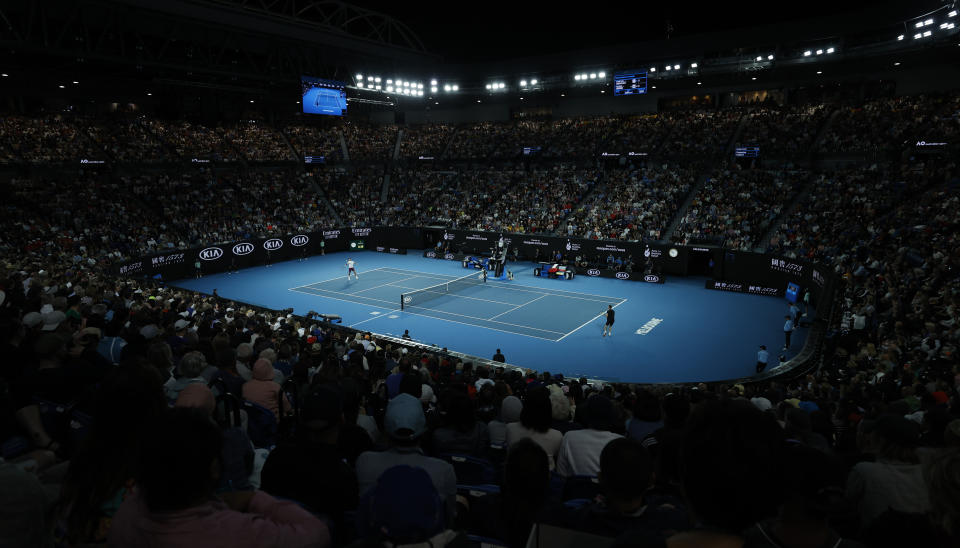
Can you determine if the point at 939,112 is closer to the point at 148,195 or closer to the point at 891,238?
the point at 891,238

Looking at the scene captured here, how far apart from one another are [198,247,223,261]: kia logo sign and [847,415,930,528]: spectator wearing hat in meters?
40.5

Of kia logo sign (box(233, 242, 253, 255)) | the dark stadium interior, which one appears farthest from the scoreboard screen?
kia logo sign (box(233, 242, 253, 255))

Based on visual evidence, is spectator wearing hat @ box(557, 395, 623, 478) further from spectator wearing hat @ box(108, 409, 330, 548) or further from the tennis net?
the tennis net

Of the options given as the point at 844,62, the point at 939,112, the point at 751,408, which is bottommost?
the point at 751,408

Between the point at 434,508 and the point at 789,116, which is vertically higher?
the point at 789,116

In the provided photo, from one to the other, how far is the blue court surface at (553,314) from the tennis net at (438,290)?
3.3 inches

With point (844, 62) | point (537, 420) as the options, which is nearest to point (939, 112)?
point (844, 62)

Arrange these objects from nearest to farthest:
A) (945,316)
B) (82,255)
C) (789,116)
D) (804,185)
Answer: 1. (945,316)
2. (82,255)
3. (804,185)
4. (789,116)

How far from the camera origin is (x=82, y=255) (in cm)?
3120

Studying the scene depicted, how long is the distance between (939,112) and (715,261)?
17.0 metres

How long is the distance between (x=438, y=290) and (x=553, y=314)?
8336mm

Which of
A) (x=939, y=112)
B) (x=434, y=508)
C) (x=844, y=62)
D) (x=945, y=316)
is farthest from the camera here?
(x=844, y=62)

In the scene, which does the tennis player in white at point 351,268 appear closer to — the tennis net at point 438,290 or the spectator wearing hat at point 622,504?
the tennis net at point 438,290

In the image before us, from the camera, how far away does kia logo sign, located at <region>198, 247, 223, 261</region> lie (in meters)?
37.9
